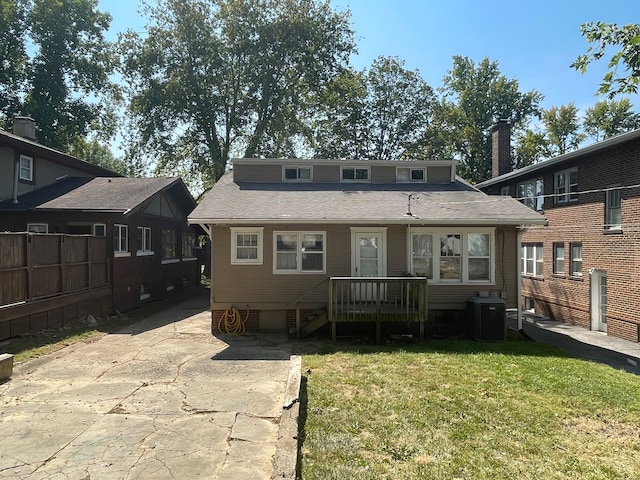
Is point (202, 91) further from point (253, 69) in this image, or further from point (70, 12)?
point (70, 12)

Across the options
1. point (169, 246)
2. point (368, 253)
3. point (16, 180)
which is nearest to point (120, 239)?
point (16, 180)

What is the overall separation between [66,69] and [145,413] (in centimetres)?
3405

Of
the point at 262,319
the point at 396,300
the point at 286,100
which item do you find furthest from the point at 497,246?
the point at 286,100

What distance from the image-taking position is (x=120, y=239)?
1420 centimetres

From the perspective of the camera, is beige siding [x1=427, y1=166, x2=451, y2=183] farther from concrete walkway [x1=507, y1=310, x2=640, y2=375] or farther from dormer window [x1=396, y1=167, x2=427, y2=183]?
concrete walkway [x1=507, y1=310, x2=640, y2=375]

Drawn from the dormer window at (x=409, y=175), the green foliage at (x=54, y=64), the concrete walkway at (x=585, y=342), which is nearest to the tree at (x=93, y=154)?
the green foliage at (x=54, y=64)

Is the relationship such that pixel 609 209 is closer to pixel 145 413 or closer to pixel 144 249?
pixel 145 413

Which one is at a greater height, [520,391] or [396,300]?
[396,300]

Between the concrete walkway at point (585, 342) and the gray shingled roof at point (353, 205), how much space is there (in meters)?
3.53

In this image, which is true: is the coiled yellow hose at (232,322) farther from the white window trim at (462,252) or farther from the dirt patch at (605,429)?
the dirt patch at (605,429)

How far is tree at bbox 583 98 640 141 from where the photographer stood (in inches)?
1302

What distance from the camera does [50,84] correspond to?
97.5 ft

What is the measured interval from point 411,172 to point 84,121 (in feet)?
91.6

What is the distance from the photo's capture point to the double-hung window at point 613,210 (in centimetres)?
1275
